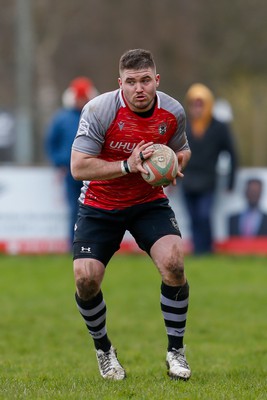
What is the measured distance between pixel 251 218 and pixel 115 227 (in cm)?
934

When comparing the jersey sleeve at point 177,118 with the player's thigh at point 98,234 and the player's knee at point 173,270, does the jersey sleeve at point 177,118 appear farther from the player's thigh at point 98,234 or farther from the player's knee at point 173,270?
the player's knee at point 173,270

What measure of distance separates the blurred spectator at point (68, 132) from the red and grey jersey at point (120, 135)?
7.88m

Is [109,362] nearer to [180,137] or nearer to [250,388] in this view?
[250,388]

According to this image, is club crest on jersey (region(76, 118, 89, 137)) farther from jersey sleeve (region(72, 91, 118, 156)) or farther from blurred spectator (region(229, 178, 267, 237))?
blurred spectator (region(229, 178, 267, 237))

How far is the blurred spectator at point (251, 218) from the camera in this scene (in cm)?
1703

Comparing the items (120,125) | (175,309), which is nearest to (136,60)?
(120,125)

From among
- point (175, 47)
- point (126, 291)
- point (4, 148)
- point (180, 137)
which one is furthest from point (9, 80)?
point (180, 137)

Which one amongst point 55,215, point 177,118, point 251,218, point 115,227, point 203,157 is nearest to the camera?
point 177,118

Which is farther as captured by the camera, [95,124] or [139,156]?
[95,124]

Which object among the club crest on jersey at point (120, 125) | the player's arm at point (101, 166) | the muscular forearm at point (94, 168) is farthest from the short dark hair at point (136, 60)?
the muscular forearm at point (94, 168)

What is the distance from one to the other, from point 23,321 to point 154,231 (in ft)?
14.9

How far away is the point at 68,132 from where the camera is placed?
16156 millimetres

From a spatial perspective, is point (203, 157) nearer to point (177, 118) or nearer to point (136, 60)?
point (177, 118)

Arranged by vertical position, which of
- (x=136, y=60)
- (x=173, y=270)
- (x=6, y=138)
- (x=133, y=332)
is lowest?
(x=133, y=332)
